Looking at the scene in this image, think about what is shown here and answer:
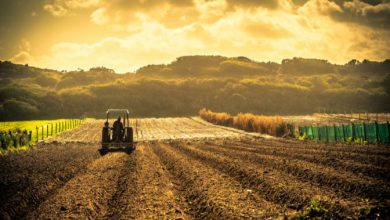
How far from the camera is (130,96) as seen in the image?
93375mm

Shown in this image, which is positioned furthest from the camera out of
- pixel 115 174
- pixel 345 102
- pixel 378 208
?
pixel 345 102

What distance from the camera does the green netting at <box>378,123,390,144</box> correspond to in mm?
22516

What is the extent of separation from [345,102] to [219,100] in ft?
119

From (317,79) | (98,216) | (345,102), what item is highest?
(317,79)

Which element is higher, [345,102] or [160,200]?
[345,102]

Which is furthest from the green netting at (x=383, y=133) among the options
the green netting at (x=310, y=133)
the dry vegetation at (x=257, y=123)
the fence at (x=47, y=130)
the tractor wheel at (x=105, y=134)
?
the fence at (x=47, y=130)

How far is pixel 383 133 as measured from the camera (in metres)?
23.0

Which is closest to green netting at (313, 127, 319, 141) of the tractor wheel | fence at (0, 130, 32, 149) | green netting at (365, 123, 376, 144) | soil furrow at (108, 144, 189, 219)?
green netting at (365, 123, 376, 144)

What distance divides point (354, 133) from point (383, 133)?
2844 mm

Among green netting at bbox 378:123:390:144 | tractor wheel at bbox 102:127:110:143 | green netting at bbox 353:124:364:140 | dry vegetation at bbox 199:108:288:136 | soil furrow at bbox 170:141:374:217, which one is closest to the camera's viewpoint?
soil furrow at bbox 170:141:374:217

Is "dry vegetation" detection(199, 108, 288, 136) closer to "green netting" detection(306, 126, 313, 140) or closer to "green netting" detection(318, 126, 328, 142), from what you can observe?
"green netting" detection(306, 126, 313, 140)

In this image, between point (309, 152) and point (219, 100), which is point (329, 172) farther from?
point (219, 100)

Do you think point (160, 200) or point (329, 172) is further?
point (329, 172)

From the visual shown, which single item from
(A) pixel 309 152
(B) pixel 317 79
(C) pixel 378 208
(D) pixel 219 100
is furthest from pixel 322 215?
(B) pixel 317 79
